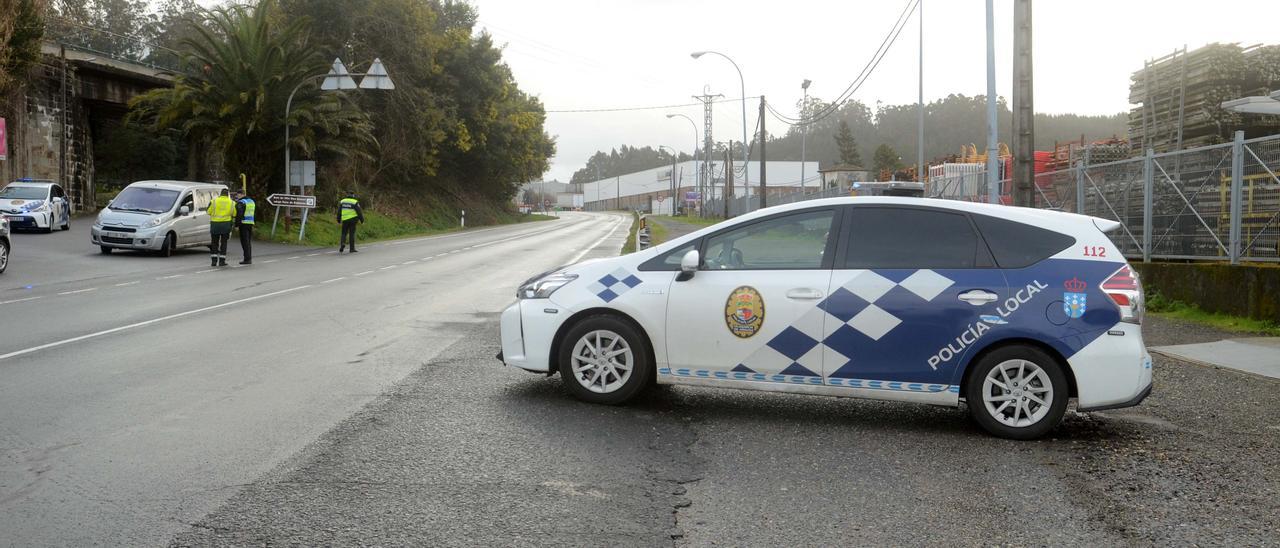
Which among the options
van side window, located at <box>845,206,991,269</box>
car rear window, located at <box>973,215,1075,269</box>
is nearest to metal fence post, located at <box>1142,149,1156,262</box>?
car rear window, located at <box>973,215,1075,269</box>

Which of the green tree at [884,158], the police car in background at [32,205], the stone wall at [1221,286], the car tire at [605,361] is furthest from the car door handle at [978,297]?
the green tree at [884,158]

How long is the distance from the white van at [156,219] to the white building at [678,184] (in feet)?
250

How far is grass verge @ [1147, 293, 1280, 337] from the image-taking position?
38.9 ft

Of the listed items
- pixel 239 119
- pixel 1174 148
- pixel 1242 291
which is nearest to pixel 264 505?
pixel 1242 291

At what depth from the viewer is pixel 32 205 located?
28.6 m

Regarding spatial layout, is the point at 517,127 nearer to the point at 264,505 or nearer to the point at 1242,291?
→ the point at 1242,291

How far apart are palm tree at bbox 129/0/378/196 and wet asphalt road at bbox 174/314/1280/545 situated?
27695mm

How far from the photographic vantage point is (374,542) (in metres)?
4.15

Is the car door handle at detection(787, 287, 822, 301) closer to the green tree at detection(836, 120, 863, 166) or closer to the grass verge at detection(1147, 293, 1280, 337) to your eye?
the grass verge at detection(1147, 293, 1280, 337)

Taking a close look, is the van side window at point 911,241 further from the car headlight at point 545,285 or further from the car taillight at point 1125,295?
the car headlight at point 545,285

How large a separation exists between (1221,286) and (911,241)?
8565 mm

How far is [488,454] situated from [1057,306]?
138 inches

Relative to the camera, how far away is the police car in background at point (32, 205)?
28.5 m

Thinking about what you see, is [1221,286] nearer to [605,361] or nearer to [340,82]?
[605,361]
